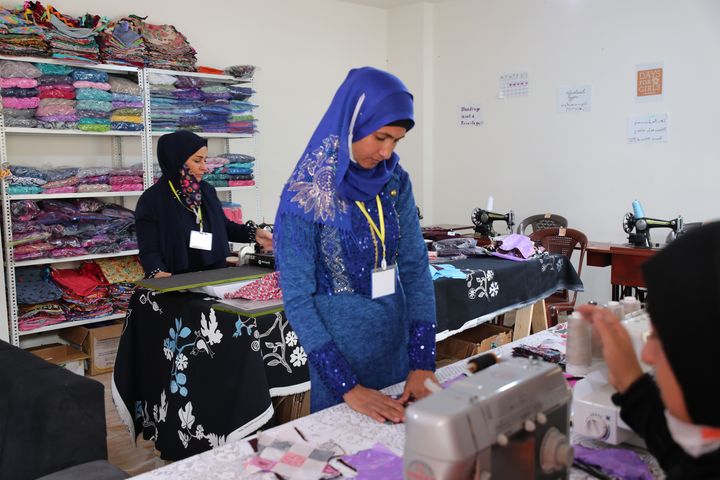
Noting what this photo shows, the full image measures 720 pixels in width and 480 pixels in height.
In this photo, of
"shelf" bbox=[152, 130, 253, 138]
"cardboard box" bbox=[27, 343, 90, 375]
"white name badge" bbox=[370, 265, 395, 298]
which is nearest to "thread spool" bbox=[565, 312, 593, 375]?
"white name badge" bbox=[370, 265, 395, 298]

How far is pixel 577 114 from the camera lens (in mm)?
5301

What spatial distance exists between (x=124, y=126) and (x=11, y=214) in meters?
0.88

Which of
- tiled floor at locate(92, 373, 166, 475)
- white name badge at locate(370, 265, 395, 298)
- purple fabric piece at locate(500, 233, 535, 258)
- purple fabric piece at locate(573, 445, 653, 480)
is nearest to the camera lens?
purple fabric piece at locate(573, 445, 653, 480)

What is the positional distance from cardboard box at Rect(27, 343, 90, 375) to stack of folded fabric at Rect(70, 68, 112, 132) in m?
1.41

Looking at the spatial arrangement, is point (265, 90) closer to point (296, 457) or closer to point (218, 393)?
point (218, 393)

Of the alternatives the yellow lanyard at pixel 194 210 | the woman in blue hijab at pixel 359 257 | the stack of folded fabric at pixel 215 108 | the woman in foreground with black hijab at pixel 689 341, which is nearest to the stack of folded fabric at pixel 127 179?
the stack of folded fabric at pixel 215 108

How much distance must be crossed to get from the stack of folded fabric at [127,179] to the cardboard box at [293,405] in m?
Answer: 2.49

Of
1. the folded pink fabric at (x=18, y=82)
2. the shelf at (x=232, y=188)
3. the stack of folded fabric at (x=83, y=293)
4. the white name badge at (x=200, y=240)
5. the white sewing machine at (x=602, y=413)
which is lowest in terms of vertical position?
the stack of folded fabric at (x=83, y=293)

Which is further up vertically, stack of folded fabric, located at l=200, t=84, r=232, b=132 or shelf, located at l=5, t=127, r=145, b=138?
stack of folded fabric, located at l=200, t=84, r=232, b=132

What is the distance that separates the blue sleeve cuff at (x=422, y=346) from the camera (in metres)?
1.68

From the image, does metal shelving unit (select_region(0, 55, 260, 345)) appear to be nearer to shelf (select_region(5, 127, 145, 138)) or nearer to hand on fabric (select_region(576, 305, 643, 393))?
shelf (select_region(5, 127, 145, 138))

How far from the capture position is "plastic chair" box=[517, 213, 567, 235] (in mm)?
5062

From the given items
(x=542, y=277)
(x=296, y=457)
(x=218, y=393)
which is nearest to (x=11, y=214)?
(x=218, y=393)

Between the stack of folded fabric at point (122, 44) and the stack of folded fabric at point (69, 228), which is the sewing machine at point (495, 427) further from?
the stack of folded fabric at point (122, 44)
